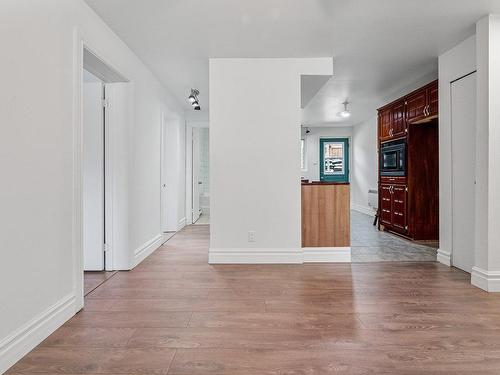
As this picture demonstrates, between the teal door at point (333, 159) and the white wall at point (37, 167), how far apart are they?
7762 mm

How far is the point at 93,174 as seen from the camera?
11.3 ft

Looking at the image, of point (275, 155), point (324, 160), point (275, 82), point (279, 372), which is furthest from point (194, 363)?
point (324, 160)

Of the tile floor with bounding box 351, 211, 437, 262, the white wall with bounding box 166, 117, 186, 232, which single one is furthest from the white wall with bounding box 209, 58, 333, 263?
the white wall with bounding box 166, 117, 186, 232

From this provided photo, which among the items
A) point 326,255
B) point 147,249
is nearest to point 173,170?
point 147,249

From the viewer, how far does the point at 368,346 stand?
1.90 metres

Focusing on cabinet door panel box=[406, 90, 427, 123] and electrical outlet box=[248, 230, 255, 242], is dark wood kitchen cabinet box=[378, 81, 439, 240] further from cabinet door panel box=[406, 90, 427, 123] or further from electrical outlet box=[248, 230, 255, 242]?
electrical outlet box=[248, 230, 255, 242]

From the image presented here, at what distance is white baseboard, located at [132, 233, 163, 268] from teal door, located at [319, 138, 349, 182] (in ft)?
20.2

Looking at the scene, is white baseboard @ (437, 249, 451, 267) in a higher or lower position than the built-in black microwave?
lower

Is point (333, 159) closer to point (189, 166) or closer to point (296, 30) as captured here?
point (189, 166)

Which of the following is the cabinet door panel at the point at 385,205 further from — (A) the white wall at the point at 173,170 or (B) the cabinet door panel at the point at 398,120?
(A) the white wall at the point at 173,170

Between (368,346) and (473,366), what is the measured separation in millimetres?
518

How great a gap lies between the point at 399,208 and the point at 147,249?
12.9ft

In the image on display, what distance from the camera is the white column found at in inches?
112

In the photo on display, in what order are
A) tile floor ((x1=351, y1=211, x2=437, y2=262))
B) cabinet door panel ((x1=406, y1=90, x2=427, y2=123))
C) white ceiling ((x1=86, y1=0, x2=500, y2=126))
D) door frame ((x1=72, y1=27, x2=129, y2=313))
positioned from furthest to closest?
cabinet door panel ((x1=406, y1=90, x2=427, y2=123)) < tile floor ((x1=351, y1=211, x2=437, y2=262)) < white ceiling ((x1=86, y1=0, x2=500, y2=126)) < door frame ((x1=72, y1=27, x2=129, y2=313))
